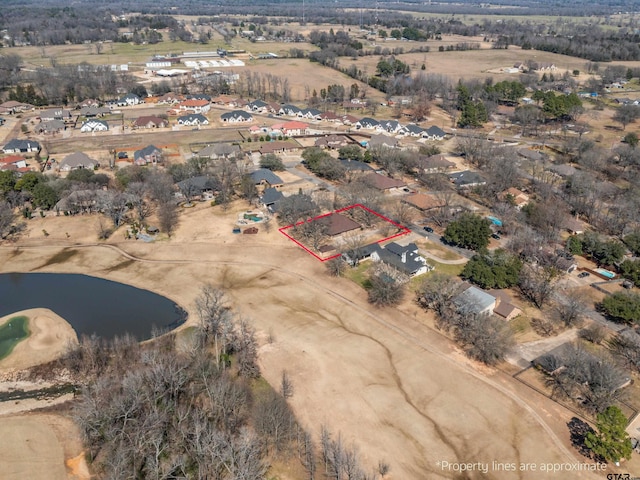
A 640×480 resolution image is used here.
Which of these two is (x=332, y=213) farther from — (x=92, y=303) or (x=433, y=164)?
(x=92, y=303)

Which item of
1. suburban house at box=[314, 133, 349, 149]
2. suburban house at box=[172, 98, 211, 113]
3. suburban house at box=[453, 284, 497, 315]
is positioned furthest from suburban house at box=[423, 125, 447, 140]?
suburban house at box=[453, 284, 497, 315]

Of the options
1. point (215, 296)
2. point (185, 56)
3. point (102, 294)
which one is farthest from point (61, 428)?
point (185, 56)

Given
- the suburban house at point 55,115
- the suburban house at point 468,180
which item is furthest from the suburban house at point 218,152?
the suburban house at point 55,115

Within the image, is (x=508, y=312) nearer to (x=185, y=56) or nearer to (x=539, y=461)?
(x=539, y=461)

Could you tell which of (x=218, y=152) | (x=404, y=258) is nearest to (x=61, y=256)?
(x=218, y=152)

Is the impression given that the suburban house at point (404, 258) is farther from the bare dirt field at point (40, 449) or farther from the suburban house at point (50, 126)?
the suburban house at point (50, 126)

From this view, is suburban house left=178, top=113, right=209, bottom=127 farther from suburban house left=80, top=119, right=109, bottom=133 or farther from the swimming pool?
the swimming pool
